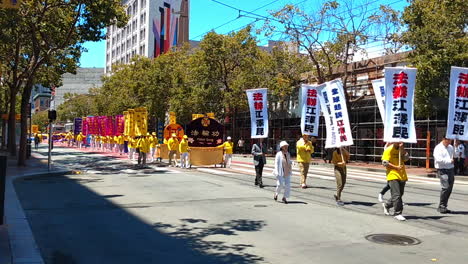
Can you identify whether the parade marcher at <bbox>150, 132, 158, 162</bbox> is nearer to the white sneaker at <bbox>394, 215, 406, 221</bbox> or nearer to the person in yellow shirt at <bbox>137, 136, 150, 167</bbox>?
the person in yellow shirt at <bbox>137, 136, 150, 167</bbox>

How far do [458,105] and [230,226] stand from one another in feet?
28.9

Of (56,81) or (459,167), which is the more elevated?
(56,81)

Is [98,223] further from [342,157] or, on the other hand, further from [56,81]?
[56,81]

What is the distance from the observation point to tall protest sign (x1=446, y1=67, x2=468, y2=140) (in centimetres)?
1179

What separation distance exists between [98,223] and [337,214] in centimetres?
486

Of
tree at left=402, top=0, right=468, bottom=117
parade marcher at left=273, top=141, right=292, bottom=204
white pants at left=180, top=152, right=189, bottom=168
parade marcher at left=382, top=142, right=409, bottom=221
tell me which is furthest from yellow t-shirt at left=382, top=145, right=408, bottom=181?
white pants at left=180, top=152, right=189, bottom=168

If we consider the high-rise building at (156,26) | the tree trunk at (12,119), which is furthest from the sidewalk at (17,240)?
the high-rise building at (156,26)

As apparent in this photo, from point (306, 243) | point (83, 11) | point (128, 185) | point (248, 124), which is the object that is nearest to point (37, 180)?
point (128, 185)

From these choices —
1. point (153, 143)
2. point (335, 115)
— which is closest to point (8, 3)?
point (335, 115)

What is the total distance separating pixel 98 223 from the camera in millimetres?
8492

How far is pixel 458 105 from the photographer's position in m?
13.3

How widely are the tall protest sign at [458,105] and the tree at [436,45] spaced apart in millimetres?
7383

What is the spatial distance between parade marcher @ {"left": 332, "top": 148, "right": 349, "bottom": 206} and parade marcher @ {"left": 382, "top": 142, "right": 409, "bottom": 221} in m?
1.51

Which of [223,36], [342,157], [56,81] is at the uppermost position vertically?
[223,36]
